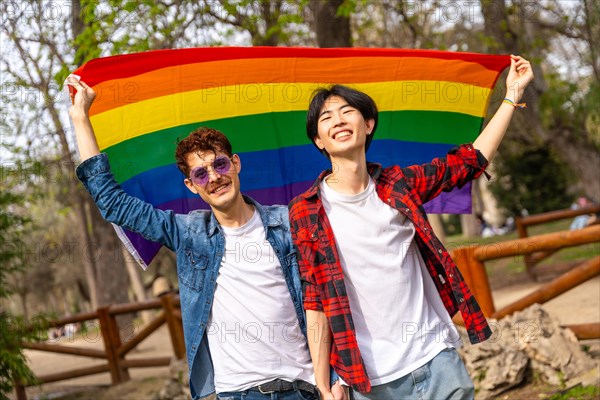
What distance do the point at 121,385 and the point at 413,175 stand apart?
24.9 feet

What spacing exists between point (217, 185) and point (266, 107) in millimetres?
1242

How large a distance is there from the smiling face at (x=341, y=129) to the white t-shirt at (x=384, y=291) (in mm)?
175

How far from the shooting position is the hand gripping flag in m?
3.90

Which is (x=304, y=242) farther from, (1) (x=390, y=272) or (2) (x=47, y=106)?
(2) (x=47, y=106)

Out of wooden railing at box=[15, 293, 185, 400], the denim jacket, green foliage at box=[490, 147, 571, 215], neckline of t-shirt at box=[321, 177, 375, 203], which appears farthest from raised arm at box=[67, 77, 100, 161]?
green foliage at box=[490, 147, 571, 215]

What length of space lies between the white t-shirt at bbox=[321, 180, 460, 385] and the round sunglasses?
0.46m

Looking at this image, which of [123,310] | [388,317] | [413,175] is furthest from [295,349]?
[123,310]

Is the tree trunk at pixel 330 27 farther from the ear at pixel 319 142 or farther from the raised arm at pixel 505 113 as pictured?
the ear at pixel 319 142

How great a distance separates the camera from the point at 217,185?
3064 millimetres

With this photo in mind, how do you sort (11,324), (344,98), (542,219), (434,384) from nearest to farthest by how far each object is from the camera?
1. (434,384)
2. (344,98)
3. (11,324)
4. (542,219)

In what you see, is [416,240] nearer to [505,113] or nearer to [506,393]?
[505,113]

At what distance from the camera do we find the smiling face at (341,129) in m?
2.97

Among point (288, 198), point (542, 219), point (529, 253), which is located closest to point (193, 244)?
point (288, 198)

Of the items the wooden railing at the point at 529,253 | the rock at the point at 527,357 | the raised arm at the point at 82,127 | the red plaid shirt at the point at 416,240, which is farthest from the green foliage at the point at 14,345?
the red plaid shirt at the point at 416,240
